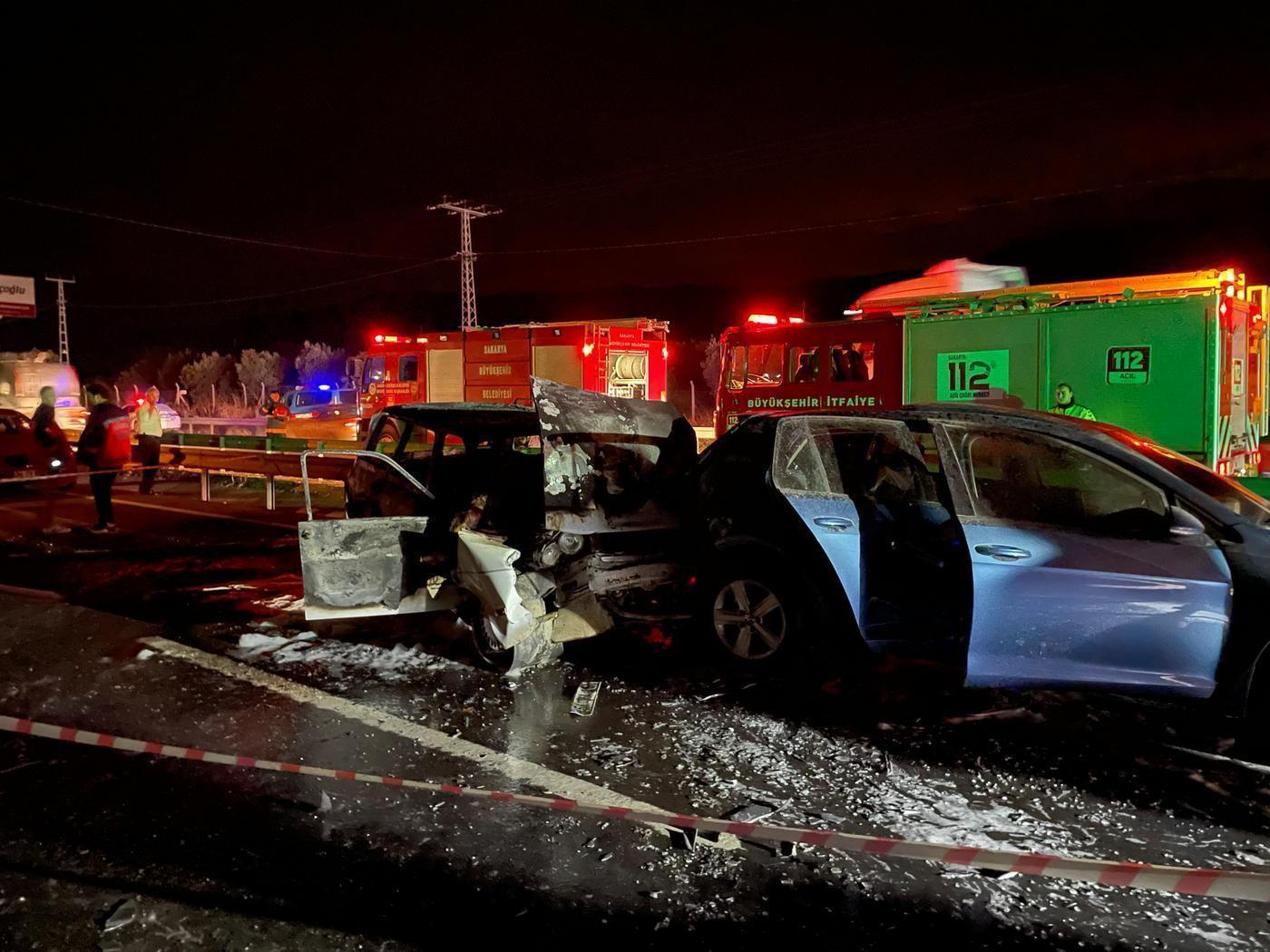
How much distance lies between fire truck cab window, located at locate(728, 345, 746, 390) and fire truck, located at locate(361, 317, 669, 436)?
4353 millimetres

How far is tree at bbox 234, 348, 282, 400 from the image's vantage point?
7025 centimetres

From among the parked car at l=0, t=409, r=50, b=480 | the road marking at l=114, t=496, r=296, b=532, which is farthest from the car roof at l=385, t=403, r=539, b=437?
the parked car at l=0, t=409, r=50, b=480

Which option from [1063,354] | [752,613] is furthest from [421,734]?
[1063,354]

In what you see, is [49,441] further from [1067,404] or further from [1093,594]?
[1093,594]

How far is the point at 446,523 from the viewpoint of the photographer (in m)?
6.37

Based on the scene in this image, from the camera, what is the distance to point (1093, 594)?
436 cm

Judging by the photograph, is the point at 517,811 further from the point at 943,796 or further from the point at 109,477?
the point at 109,477

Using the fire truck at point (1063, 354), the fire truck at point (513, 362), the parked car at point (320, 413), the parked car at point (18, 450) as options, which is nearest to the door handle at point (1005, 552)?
the fire truck at point (1063, 354)

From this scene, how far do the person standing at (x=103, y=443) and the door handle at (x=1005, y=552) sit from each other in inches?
388

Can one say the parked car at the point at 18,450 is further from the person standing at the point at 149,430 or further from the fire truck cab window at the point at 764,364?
the fire truck cab window at the point at 764,364

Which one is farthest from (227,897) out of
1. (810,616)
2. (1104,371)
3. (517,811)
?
(1104,371)

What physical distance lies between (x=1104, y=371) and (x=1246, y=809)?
327 inches

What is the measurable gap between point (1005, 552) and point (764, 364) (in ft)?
32.3

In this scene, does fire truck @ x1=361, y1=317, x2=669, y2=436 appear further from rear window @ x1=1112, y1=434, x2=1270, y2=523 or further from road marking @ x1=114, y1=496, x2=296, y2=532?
rear window @ x1=1112, y1=434, x2=1270, y2=523
